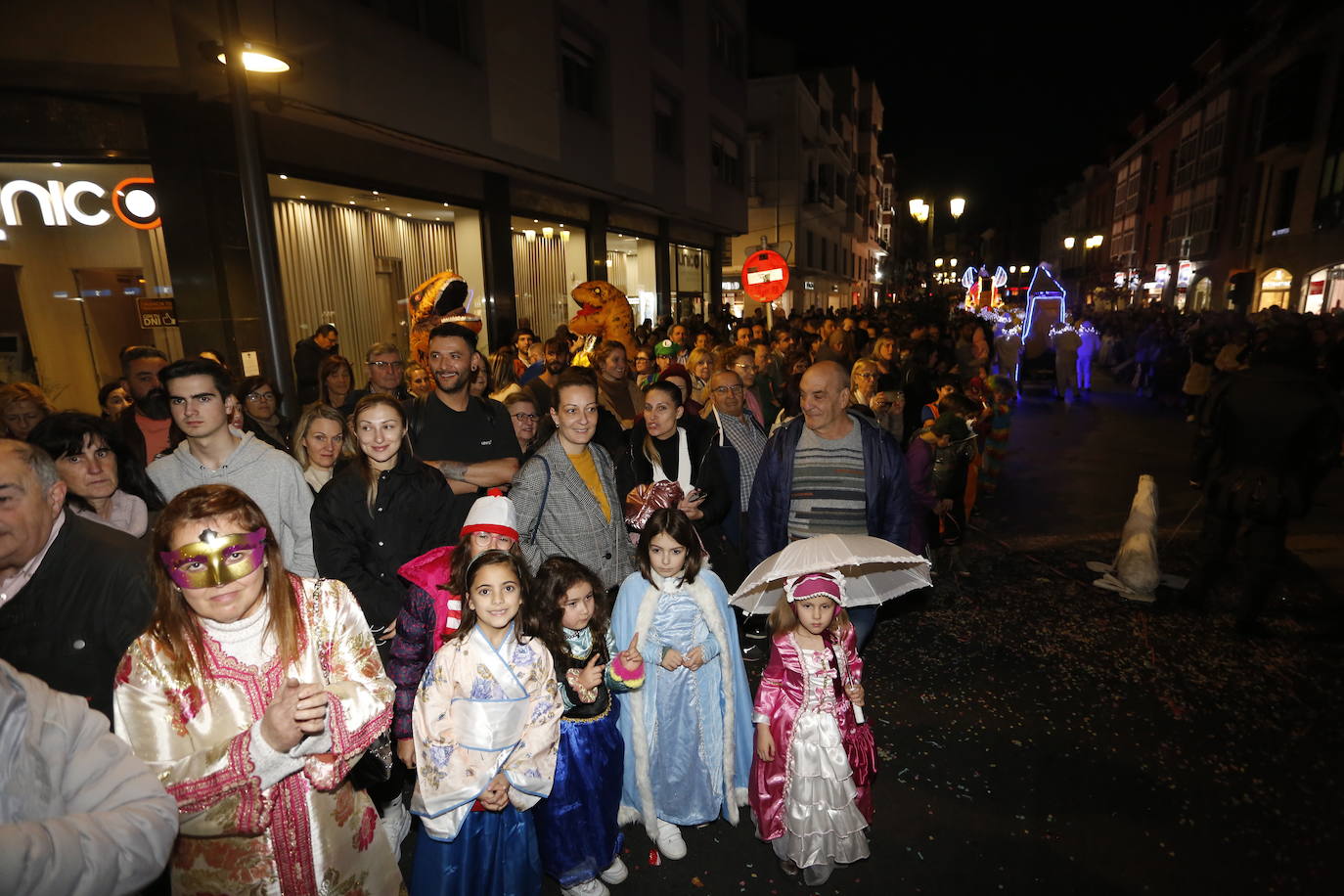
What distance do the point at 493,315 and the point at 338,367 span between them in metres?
6.05

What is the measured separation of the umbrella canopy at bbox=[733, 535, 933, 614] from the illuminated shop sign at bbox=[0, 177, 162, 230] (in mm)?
7559

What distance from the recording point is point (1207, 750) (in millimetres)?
3516

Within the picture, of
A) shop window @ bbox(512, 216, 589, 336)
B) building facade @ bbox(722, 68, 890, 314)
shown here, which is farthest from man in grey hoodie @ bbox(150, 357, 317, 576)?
building facade @ bbox(722, 68, 890, 314)

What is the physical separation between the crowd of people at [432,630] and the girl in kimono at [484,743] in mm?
11

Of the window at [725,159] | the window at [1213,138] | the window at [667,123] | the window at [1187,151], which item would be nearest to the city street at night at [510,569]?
the window at [667,123]

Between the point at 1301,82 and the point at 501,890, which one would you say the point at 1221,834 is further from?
the point at 1301,82

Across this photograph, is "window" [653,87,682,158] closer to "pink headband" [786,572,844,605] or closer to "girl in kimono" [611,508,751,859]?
"girl in kimono" [611,508,751,859]

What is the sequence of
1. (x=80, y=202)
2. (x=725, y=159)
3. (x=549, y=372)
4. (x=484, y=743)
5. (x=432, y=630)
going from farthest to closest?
1. (x=725, y=159)
2. (x=80, y=202)
3. (x=549, y=372)
4. (x=432, y=630)
5. (x=484, y=743)

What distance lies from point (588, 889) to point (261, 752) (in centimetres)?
156

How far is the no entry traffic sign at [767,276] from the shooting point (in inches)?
495

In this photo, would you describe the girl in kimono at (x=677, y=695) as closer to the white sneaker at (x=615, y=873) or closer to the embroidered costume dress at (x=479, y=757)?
the white sneaker at (x=615, y=873)

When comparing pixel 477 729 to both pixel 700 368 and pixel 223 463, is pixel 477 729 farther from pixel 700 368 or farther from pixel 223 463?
pixel 700 368

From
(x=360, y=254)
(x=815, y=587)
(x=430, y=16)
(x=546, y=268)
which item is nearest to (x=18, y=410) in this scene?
(x=815, y=587)

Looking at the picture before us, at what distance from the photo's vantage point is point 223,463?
3.09m
